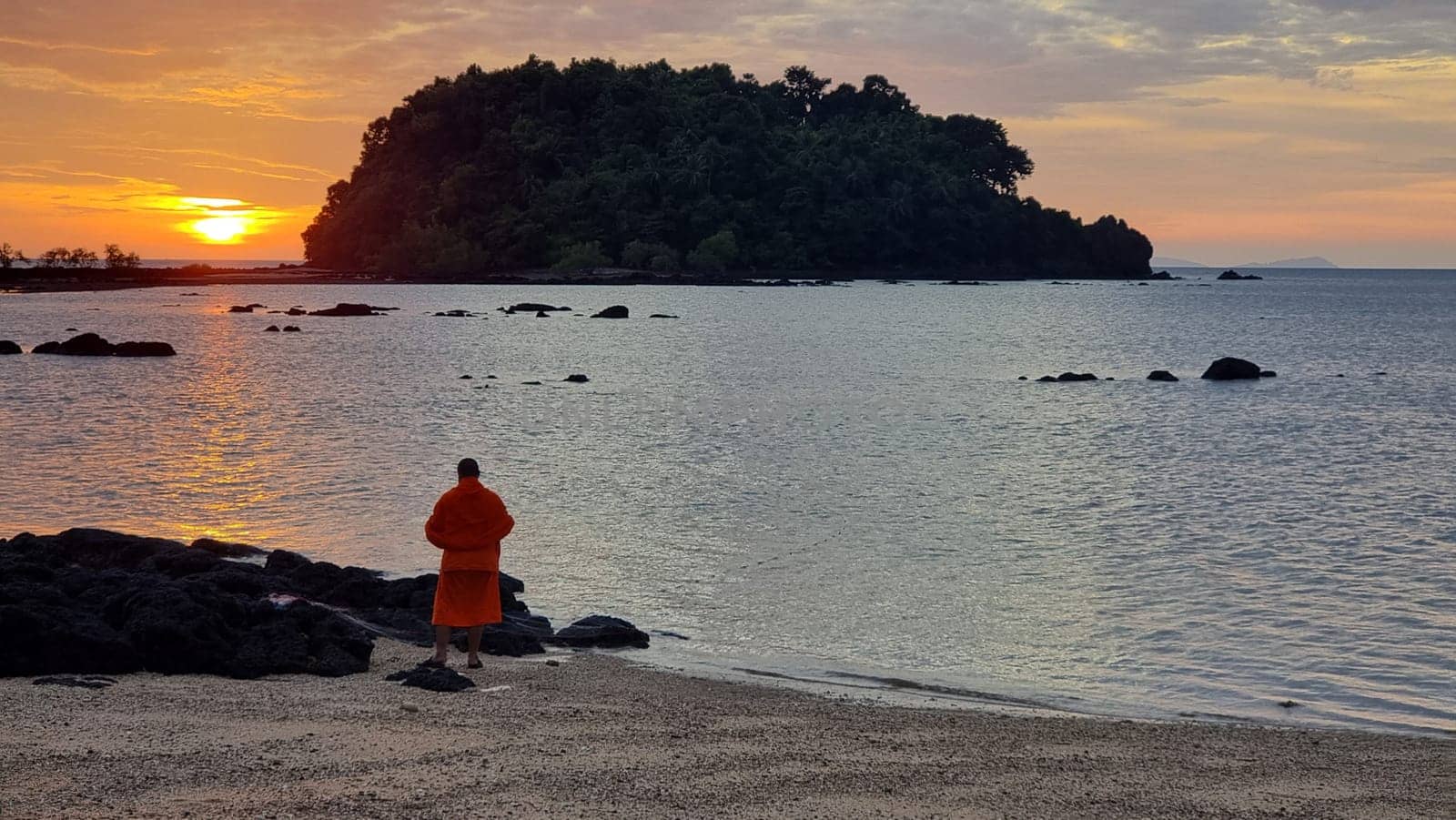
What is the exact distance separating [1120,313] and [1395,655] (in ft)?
343

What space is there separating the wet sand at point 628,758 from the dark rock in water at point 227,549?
6490mm

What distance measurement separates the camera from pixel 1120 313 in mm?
113500

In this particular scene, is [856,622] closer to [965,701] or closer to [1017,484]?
[965,701]

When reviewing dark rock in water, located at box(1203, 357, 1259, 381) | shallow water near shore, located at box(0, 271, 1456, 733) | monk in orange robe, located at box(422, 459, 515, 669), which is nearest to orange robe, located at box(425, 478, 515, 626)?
monk in orange robe, located at box(422, 459, 515, 669)

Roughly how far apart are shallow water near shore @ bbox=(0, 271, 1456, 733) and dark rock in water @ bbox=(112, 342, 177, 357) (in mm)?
2582

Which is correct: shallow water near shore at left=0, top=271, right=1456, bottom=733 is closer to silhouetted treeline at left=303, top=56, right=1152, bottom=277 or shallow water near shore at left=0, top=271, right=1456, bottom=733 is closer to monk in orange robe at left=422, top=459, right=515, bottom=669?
monk in orange robe at left=422, top=459, right=515, bottom=669

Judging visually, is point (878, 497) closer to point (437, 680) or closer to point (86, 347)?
point (437, 680)

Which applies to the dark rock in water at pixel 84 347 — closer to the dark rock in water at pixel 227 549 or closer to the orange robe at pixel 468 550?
the dark rock in water at pixel 227 549

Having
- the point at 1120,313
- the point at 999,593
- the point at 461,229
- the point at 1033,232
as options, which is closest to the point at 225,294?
the point at 461,229

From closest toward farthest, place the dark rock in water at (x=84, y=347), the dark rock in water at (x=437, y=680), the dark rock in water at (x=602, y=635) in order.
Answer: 1. the dark rock in water at (x=437, y=680)
2. the dark rock in water at (x=602, y=635)
3. the dark rock in water at (x=84, y=347)

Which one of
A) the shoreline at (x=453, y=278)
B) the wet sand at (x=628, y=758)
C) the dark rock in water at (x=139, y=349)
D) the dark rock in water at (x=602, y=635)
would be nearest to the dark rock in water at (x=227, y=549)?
the dark rock in water at (x=602, y=635)

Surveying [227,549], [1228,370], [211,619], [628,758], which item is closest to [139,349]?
[227,549]

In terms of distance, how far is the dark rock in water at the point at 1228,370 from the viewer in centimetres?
5238

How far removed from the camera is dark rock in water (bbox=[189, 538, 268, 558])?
53.7 ft
